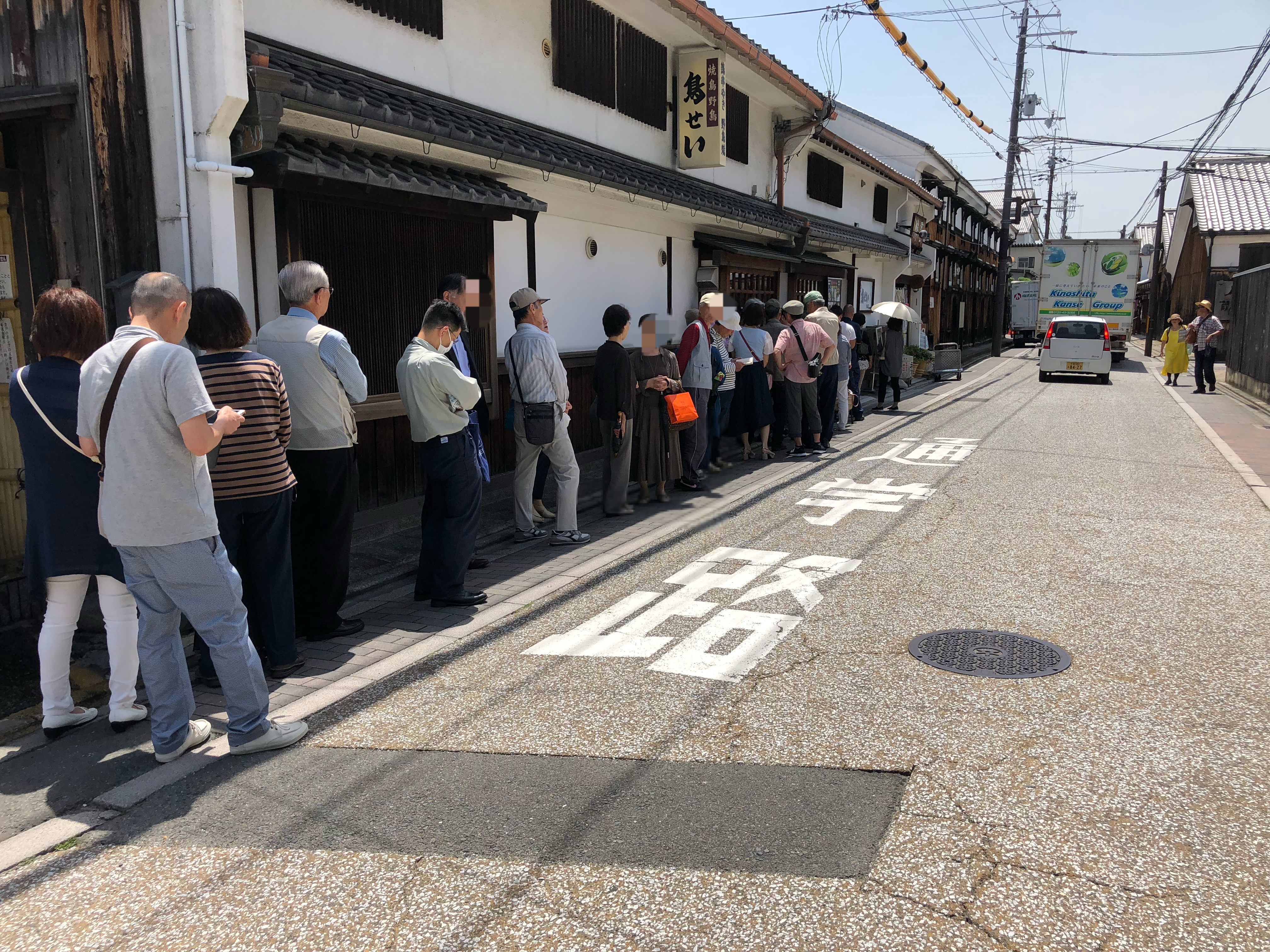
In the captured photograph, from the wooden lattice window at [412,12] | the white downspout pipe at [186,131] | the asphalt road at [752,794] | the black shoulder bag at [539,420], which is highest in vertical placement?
the wooden lattice window at [412,12]

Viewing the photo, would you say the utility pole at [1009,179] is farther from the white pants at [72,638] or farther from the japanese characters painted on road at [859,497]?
the white pants at [72,638]

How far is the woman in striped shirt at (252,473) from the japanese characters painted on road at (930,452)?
8.03m

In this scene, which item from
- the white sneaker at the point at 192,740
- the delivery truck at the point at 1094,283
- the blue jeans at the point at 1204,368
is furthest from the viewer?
the delivery truck at the point at 1094,283

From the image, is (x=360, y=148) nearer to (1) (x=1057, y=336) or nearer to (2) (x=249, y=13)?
(2) (x=249, y=13)

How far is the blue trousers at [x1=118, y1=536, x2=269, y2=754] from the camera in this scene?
360cm

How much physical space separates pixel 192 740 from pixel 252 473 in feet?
4.18

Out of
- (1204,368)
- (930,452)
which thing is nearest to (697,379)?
(930,452)

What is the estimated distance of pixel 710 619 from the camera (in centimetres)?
545

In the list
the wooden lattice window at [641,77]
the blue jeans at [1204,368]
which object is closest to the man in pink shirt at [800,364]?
the wooden lattice window at [641,77]

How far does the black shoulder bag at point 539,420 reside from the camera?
6.97 metres

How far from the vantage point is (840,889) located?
279cm

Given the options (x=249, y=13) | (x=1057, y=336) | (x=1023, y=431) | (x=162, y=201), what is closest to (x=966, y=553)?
(x=162, y=201)

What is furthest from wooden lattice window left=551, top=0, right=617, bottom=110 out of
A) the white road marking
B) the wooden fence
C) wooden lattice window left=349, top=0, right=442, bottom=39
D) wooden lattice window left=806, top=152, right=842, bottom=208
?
the wooden fence

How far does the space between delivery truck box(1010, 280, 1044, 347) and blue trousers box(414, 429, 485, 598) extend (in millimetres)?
42916
